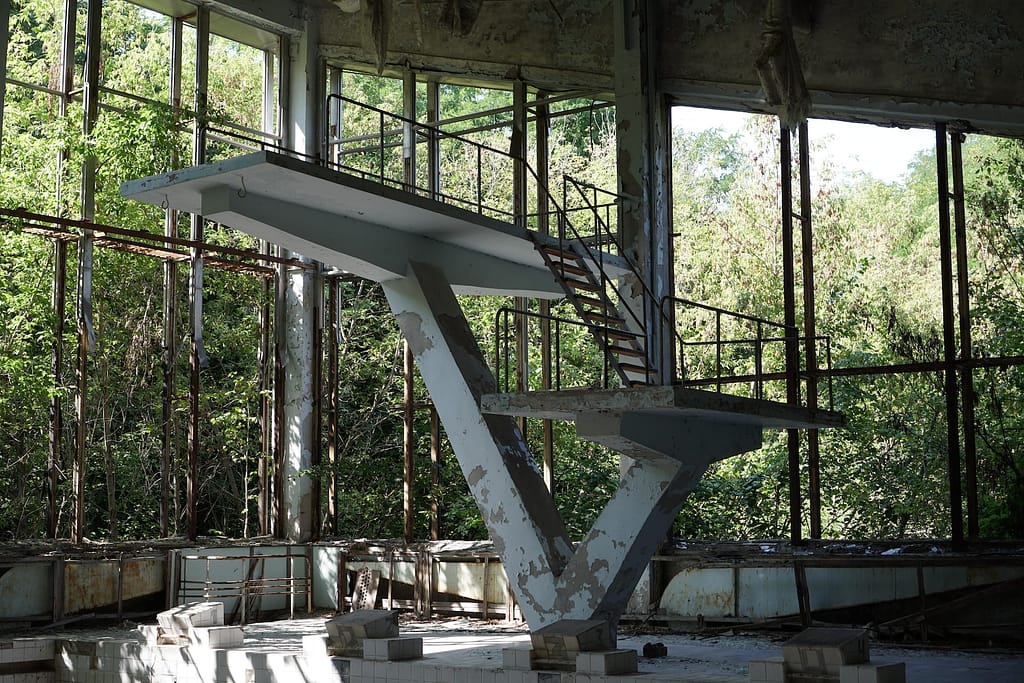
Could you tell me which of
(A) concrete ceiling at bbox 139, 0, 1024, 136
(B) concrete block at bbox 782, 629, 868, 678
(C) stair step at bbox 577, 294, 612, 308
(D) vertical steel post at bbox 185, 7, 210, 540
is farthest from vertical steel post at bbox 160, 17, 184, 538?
(B) concrete block at bbox 782, 629, 868, 678

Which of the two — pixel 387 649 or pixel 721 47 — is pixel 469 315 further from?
pixel 387 649

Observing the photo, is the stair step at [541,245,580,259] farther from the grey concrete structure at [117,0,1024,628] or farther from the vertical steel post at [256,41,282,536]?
the vertical steel post at [256,41,282,536]

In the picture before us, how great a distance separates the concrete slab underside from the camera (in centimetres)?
932

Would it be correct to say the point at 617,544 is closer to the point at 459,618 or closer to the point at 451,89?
the point at 459,618

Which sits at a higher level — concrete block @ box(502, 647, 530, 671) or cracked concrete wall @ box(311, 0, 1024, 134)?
cracked concrete wall @ box(311, 0, 1024, 134)

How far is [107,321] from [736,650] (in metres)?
12.4

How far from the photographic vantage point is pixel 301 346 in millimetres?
17125

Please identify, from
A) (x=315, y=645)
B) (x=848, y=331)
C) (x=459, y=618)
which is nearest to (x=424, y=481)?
(x=459, y=618)

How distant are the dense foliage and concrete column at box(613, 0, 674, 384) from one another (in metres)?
1.94

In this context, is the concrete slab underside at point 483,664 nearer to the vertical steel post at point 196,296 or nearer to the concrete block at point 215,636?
the concrete block at point 215,636

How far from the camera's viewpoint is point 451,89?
61.0 ft

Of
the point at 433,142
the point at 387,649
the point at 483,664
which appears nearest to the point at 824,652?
the point at 483,664

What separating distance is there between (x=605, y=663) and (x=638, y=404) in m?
2.13

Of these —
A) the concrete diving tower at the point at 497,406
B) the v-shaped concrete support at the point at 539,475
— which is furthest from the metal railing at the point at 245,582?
the concrete diving tower at the point at 497,406
